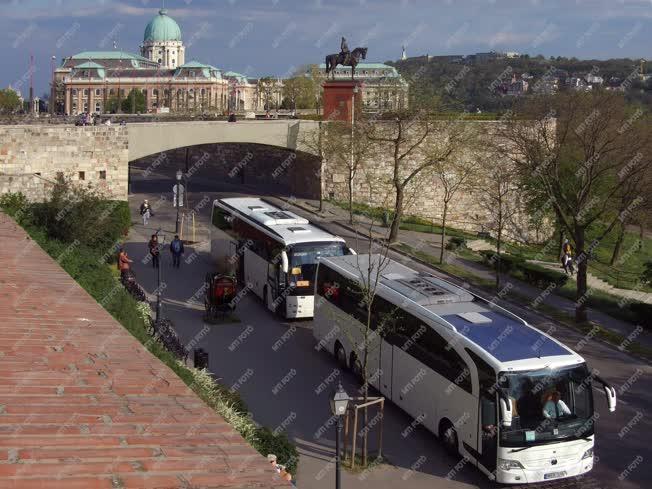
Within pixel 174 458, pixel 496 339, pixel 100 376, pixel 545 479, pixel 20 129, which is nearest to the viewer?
pixel 174 458

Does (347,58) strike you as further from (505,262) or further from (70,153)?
(505,262)

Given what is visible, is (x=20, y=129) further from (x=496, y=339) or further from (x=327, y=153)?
(x=496, y=339)

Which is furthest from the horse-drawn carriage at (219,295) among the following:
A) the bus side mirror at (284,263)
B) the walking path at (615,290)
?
the walking path at (615,290)

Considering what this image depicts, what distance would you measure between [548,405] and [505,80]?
103 metres

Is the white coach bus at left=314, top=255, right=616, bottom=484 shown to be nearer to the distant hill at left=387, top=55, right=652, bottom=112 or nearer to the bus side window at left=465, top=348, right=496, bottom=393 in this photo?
the bus side window at left=465, top=348, right=496, bottom=393

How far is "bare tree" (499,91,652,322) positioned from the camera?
21.4 meters

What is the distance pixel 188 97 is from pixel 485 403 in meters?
94.6

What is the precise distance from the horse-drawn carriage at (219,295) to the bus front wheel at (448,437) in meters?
8.67

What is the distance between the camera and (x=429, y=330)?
13281mm

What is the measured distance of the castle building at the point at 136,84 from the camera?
101 metres

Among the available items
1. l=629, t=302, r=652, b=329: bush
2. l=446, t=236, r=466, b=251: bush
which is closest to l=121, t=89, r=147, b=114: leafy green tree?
l=446, t=236, r=466, b=251: bush

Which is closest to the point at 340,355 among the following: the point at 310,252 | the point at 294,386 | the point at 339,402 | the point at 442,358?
the point at 294,386

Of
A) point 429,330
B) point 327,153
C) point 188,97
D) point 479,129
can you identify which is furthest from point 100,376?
point 188,97

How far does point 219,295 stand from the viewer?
66.7 ft
